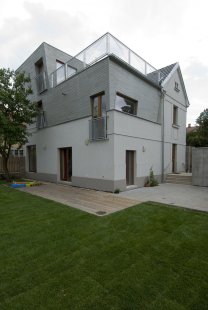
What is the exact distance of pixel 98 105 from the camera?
833cm

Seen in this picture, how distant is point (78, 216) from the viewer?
4613mm

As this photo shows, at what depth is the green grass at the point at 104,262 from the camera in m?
1.93

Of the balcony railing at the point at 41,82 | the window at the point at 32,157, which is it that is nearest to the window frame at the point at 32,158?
the window at the point at 32,157

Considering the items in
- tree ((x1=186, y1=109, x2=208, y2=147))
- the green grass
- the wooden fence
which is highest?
tree ((x1=186, y1=109, x2=208, y2=147))

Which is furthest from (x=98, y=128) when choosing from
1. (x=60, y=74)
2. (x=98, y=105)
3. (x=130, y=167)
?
(x=60, y=74)

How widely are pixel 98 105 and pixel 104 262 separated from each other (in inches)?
274

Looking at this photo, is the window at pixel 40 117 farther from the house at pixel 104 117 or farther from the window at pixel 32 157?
the window at pixel 32 157

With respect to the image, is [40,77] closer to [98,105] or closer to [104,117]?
[98,105]

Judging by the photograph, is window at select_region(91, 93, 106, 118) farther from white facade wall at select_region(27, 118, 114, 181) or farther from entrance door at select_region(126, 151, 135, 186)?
entrance door at select_region(126, 151, 135, 186)

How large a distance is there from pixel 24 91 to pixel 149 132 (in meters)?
7.92

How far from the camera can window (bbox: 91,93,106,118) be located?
8.12m

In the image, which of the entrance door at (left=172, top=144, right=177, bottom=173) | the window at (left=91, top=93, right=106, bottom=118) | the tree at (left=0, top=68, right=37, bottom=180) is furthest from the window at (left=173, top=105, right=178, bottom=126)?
the tree at (left=0, top=68, right=37, bottom=180)

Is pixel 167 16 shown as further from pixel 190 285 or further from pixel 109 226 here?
pixel 190 285

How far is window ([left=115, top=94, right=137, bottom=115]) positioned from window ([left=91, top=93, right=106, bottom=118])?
0.64 m
